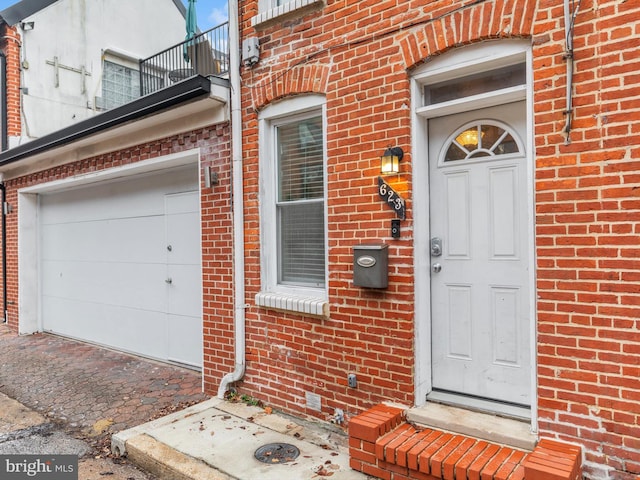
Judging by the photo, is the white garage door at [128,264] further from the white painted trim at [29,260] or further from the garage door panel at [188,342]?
the white painted trim at [29,260]

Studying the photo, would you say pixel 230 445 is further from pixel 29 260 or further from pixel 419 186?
pixel 29 260

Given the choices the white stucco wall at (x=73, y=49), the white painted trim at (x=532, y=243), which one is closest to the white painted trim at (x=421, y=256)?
the white painted trim at (x=532, y=243)

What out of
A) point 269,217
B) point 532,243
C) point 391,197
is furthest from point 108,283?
point 532,243

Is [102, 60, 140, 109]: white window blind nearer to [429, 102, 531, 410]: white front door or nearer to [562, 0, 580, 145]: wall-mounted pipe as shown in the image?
[429, 102, 531, 410]: white front door

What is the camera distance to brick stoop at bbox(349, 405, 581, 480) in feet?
8.29

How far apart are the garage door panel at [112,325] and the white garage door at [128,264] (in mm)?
14

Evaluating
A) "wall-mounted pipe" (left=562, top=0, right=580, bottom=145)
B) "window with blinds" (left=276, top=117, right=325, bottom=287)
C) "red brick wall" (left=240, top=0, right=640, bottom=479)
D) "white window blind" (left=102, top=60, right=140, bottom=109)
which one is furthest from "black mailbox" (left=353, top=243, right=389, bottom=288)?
"white window blind" (left=102, top=60, right=140, bottom=109)

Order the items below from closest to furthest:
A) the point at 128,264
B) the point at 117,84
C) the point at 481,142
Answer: the point at 481,142
the point at 128,264
the point at 117,84

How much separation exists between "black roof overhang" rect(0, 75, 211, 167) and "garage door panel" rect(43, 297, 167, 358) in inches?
101

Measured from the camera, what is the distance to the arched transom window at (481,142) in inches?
126

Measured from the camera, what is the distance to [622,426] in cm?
256

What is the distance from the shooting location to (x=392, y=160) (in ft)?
11.1

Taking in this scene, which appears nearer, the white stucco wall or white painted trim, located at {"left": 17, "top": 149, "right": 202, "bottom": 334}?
white painted trim, located at {"left": 17, "top": 149, "right": 202, "bottom": 334}

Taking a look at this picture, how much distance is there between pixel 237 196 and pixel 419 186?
1891 mm
